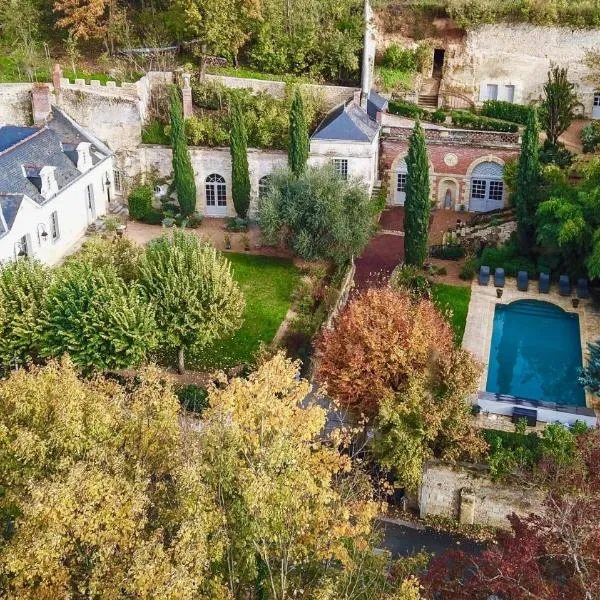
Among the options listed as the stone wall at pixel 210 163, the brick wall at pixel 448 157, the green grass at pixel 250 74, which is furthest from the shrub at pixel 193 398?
the green grass at pixel 250 74

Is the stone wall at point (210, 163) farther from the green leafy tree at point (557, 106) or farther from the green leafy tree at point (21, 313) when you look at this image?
the green leafy tree at point (21, 313)

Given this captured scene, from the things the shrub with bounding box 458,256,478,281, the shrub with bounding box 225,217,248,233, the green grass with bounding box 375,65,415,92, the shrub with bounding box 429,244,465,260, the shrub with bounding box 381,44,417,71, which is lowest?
the shrub with bounding box 458,256,478,281

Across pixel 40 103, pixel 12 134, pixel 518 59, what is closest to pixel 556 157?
pixel 518 59

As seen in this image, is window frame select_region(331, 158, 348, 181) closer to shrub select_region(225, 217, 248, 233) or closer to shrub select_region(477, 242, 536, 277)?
shrub select_region(225, 217, 248, 233)

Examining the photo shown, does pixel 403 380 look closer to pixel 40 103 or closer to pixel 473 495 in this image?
pixel 473 495

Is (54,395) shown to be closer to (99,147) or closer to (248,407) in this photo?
(248,407)

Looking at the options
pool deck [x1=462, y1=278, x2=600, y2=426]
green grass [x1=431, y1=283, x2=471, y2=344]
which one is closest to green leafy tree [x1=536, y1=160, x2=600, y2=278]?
pool deck [x1=462, y1=278, x2=600, y2=426]
